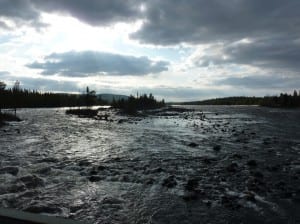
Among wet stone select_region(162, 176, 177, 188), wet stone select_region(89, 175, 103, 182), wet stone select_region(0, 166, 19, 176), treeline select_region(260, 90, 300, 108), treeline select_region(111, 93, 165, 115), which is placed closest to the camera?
wet stone select_region(162, 176, 177, 188)

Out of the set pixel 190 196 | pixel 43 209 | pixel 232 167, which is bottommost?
pixel 43 209

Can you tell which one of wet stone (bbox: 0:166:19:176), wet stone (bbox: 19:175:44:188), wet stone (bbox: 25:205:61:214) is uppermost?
wet stone (bbox: 0:166:19:176)

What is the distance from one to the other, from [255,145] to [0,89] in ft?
250

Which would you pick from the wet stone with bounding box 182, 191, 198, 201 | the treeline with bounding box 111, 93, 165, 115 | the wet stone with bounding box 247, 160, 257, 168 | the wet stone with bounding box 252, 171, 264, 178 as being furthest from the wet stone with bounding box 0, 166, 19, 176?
the treeline with bounding box 111, 93, 165, 115

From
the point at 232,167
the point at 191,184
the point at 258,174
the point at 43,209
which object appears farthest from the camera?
the point at 232,167

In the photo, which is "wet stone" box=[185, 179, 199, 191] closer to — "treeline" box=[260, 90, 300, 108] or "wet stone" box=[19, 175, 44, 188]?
"wet stone" box=[19, 175, 44, 188]

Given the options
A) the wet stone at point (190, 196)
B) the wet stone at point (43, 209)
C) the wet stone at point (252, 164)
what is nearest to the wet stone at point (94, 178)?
the wet stone at point (43, 209)

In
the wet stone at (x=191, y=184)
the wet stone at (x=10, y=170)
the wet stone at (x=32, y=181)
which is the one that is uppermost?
the wet stone at (x=191, y=184)

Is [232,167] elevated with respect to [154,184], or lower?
elevated

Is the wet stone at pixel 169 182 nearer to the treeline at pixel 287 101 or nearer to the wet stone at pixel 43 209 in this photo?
the wet stone at pixel 43 209

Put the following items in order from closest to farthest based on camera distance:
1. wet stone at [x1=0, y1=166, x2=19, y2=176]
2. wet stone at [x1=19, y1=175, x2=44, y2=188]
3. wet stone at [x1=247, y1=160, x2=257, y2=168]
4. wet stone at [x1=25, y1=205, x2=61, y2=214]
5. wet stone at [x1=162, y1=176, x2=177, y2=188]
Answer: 1. wet stone at [x1=25, y1=205, x2=61, y2=214]
2. wet stone at [x1=19, y1=175, x2=44, y2=188]
3. wet stone at [x1=162, y1=176, x2=177, y2=188]
4. wet stone at [x1=0, y1=166, x2=19, y2=176]
5. wet stone at [x1=247, y1=160, x2=257, y2=168]

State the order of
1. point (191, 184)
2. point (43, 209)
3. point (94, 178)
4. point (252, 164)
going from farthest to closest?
point (252, 164)
point (94, 178)
point (191, 184)
point (43, 209)

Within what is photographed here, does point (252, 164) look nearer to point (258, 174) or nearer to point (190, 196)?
point (258, 174)

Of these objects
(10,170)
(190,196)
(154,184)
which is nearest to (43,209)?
(154,184)
